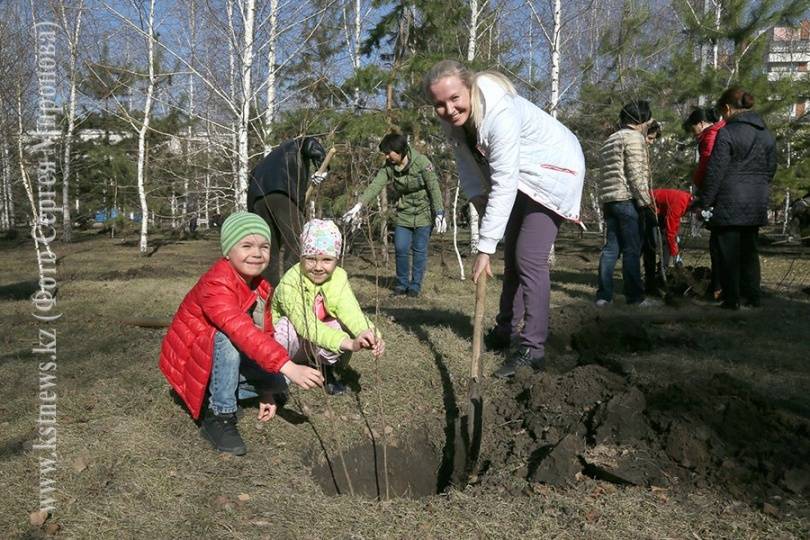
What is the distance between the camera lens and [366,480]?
10.1ft

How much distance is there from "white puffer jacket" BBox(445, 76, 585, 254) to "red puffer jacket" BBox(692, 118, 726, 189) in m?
2.48

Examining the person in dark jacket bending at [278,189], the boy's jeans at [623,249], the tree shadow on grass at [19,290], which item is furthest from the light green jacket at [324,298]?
the tree shadow on grass at [19,290]

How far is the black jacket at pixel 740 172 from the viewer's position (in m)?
5.14

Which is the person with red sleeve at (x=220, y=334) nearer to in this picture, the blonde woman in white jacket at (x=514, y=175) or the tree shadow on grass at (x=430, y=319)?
the blonde woman in white jacket at (x=514, y=175)

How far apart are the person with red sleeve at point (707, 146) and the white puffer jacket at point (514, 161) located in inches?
98.4

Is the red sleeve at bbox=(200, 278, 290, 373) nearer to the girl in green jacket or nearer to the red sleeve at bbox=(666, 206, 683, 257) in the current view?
the girl in green jacket

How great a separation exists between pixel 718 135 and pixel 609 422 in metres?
3.50

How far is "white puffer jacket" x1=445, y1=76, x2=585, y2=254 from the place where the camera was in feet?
10.1

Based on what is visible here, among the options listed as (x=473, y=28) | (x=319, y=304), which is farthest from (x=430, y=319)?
(x=473, y=28)

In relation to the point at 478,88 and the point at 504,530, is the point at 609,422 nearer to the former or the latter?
the point at 504,530

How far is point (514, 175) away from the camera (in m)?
3.11

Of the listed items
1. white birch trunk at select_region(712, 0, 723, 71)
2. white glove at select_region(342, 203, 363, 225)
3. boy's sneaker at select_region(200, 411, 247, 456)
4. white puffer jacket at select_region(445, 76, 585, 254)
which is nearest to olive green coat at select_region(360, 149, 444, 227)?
white glove at select_region(342, 203, 363, 225)

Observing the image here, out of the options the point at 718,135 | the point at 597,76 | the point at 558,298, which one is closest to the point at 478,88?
the point at 718,135

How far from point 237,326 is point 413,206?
4076 mm
